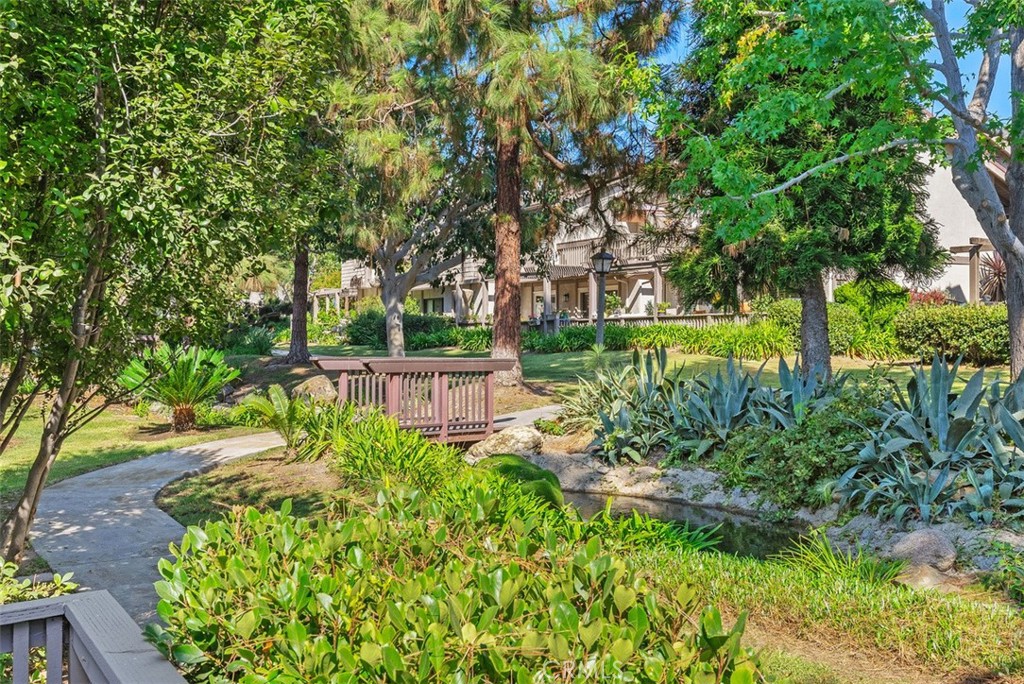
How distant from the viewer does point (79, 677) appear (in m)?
2.41

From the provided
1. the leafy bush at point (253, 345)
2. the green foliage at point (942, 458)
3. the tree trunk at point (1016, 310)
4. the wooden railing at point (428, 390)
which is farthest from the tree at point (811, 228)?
the leafy bush at point (253, 345)

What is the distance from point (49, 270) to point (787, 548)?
6.11 m

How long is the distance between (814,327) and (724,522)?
21.3ft

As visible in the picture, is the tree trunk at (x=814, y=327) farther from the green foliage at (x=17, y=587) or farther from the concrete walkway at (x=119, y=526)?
the green foliage at (x=17, y=587)

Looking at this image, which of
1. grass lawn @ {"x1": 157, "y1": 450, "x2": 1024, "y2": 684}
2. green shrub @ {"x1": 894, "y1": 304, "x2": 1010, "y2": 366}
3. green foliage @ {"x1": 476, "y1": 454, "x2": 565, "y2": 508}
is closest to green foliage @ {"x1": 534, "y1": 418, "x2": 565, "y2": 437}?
green foliage @ {"x1": 476, "y1": 454, "x2": 565, "y2": 508}

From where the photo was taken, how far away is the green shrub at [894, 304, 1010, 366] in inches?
762

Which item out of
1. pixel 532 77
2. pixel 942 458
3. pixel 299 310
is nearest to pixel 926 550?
pixel 942 458

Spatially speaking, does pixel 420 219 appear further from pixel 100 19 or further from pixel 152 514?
pixel 100 19

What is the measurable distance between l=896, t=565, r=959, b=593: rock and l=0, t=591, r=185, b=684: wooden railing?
18.1 ft

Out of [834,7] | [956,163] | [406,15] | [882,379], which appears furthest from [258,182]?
[406,15]

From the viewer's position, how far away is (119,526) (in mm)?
7219

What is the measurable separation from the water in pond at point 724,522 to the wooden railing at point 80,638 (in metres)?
5.31

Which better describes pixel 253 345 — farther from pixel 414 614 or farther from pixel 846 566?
pixel 414 614

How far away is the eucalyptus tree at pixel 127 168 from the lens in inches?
140
